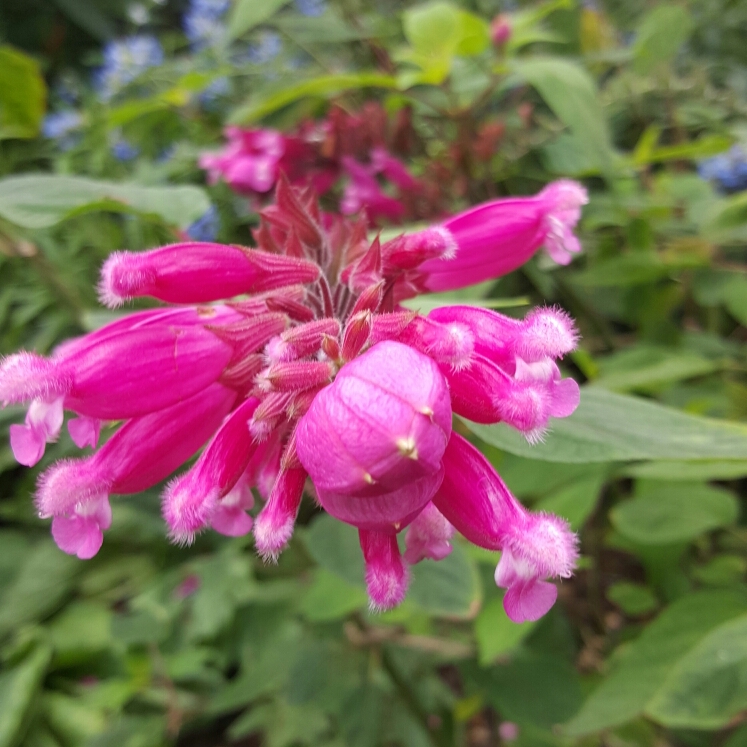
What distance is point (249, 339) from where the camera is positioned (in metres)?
0.51

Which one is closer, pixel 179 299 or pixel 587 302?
pixel 179 299

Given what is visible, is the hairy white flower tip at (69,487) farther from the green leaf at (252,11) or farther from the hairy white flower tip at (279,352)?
the green leaf at (252,11)

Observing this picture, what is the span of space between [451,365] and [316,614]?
62 centimetres

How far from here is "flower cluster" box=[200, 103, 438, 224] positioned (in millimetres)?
1289

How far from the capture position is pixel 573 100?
0.94 metres

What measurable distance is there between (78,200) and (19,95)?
56cm

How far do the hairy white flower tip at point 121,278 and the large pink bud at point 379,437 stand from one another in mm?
226

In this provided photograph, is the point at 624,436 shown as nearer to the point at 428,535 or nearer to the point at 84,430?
the point at 428,535

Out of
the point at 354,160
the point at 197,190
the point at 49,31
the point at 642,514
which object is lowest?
the point at 49,31

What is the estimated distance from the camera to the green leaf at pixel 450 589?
0.71 m

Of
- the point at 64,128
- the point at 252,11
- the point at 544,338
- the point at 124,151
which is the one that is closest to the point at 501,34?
the point at 252,11

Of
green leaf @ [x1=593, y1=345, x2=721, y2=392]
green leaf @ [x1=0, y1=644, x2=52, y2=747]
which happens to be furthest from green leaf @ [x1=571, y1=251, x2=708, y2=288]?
green leaf @ [x1=0, y1=644, x2=52, y2=747]

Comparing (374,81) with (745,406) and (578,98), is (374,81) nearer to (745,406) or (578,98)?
(578,98)

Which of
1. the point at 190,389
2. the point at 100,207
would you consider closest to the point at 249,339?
the point at 190,389
